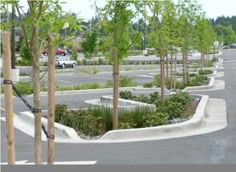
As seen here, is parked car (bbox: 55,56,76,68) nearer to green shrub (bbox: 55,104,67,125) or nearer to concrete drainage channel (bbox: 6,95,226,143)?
green shrub (bbox: 55,104,67,125)

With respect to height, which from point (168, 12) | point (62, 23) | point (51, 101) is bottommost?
point (51, 101)

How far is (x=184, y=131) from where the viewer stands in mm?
11070

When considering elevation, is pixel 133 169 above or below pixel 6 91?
below

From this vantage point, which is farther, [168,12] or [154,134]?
[168,12]

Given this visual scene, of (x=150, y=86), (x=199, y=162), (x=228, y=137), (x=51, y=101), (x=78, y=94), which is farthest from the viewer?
(x=150, y=86)

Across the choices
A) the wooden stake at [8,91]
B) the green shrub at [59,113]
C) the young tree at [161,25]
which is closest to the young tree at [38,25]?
the wooden stake at [8,91]

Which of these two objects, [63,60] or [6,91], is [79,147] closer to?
[6,91]

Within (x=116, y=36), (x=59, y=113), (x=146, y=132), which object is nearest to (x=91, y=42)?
(x=59, y=113)

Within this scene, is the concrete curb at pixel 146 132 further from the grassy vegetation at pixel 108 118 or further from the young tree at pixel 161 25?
the young tree at pixel 161 25

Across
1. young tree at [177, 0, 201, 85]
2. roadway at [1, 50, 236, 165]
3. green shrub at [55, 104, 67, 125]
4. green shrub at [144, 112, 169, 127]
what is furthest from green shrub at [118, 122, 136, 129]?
young tree at [177, 0, 201, 85]

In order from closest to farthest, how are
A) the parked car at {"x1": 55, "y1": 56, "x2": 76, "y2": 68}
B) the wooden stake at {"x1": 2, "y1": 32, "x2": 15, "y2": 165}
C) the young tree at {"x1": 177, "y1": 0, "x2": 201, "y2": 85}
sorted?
1. the wooden stake at {"x1": 2, "y1": 32, "x2": 15, "y2": 165}
2. the young tree at {"x1": 177, "y1": 0, "x2": 201, "y2": 85}
3. the parked car at {"x1": 55, "y1": 56, "x2": 76, "y2": 68}

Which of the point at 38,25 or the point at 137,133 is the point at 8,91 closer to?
the point at 38,25

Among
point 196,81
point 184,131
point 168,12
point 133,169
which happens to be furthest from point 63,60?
point 133,169

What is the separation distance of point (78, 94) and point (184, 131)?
473 inches
